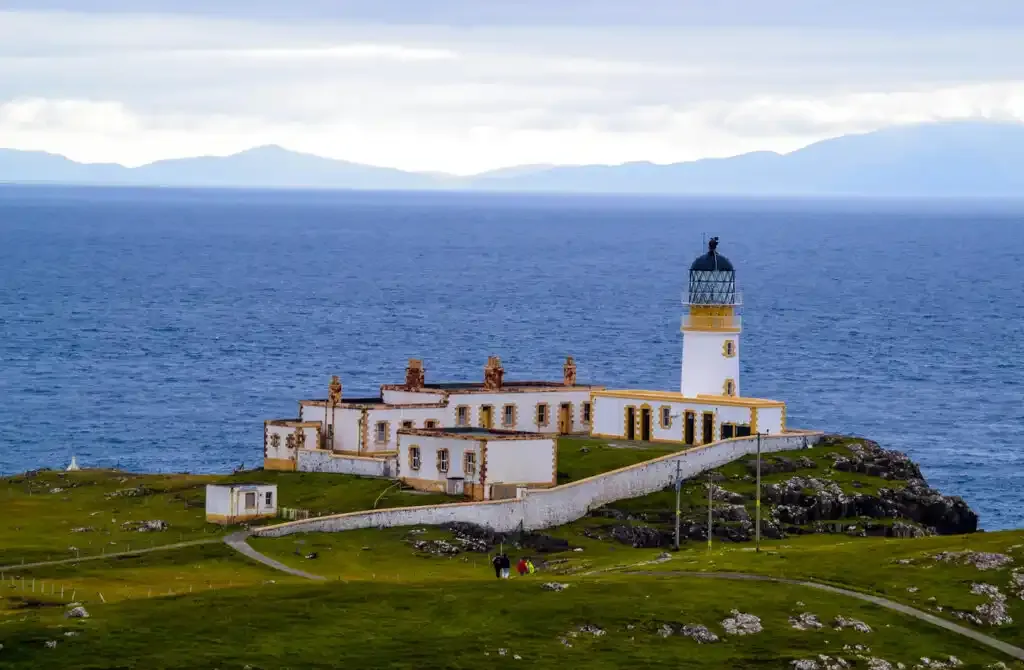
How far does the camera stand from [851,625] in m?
68.8

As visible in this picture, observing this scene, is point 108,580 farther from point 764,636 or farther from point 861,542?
point 861,542

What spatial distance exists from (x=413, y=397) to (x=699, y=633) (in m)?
43.0

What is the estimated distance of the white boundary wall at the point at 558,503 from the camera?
91438mm

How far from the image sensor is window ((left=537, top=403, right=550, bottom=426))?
114 m

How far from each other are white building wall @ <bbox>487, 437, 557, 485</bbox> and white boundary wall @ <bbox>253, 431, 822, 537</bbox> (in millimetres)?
1884

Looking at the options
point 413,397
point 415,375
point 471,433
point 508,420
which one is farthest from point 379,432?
point 508,420

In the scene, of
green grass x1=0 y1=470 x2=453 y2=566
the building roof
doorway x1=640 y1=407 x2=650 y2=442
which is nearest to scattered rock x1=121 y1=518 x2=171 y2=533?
green grass x1=0 y1=470 x2=453 y2=566

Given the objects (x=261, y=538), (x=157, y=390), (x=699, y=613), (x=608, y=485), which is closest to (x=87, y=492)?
(x=261, y=538)

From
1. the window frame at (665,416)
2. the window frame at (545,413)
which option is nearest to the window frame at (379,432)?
the window frame at (545,413)

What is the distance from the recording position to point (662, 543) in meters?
95.1

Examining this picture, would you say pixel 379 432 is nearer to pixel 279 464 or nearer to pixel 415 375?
pixel 279 464

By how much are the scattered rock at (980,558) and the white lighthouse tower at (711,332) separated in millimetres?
36869

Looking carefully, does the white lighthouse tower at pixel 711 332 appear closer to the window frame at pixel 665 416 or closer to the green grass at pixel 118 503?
the window frame at pixel 665 416

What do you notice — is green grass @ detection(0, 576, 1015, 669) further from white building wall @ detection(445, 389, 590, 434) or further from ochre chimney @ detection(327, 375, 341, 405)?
white building wall @ detection(445, 389, 590, 434)
